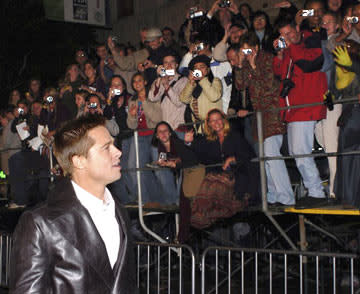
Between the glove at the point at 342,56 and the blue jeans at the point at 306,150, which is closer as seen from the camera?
the glove at the point at 342,56

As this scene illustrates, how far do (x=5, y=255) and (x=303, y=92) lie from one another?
5.49 m

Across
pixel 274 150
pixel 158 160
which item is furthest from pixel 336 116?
pixel 158 160

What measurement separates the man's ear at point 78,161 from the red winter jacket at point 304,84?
3911 millimetres

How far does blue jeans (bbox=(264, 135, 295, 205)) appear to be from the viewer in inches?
281

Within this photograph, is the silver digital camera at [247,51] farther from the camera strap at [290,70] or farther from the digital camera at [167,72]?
the digital camera at [167,72]

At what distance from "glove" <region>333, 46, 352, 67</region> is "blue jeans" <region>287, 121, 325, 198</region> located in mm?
716

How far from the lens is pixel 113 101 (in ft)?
30.9

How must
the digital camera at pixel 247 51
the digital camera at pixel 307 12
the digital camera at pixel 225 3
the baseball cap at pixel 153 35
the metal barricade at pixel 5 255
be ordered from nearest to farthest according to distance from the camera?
1. the digital camera at pixel 307 12
2. the digital camera at pixel 247 51
3. the digital camera at pixel 225 3
4. the metal barricade at pixel 5 255
5. the baseball cap at pixel 153 35

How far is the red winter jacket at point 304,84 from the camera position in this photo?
6.80 m

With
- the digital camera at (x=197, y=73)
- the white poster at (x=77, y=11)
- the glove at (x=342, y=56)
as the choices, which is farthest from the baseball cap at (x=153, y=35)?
the white poster at (x=77, y=11)

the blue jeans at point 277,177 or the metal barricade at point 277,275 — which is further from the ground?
the blue jeans at point 277,177

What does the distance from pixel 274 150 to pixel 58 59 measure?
20.1 metres

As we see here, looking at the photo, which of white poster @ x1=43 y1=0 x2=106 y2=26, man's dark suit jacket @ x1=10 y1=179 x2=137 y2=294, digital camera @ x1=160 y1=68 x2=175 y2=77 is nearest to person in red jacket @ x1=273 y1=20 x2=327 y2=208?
digital camera @ x1=160 y1=68 x2=175 y2=77

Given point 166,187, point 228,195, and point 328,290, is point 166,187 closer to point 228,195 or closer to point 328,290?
point 228,195
